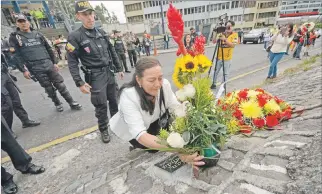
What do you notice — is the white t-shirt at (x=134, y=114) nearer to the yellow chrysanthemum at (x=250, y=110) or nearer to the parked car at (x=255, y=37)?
the yellow chrysanthemum at (x=250, y=110)

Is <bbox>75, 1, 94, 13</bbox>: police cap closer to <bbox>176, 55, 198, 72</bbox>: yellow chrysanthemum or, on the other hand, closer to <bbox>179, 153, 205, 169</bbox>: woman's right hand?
<bbox>176, 55, 198, 72</bbox>: yellow chrysanthemum

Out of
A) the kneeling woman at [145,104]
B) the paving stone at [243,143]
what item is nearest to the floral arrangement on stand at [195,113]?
the kneeling woman at [145,104]

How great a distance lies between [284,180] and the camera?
5.19 feet

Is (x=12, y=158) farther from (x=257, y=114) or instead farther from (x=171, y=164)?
(x=257, y=114)

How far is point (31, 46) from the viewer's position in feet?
13.7

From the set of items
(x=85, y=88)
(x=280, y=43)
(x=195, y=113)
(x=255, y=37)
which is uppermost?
(x=195, y=113)

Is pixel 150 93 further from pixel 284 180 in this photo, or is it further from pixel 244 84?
pixel 244 84

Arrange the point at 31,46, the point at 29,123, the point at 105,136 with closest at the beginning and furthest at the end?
the point at 105,136 → the point at 29,123 → the point at 31,46

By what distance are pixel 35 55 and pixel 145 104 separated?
337 centimetres

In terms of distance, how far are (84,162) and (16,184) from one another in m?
0.79

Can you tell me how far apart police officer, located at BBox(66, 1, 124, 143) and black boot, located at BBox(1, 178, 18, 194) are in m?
1.23

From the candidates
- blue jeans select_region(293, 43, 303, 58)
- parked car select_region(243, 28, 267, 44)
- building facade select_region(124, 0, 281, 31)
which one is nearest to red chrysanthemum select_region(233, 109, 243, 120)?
blue jeans select_region(293, 43, 303, 58)

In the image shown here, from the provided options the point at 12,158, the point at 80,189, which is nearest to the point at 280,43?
the point at 80,189

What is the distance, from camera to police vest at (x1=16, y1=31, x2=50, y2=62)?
4117 millimetres
